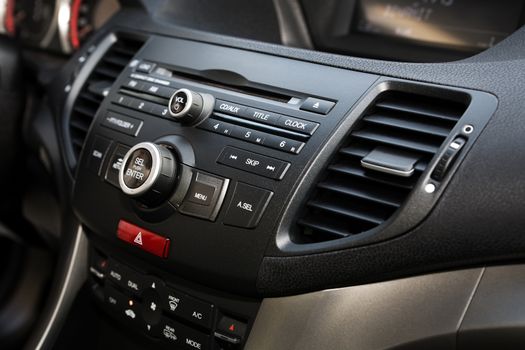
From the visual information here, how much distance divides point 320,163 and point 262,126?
98 millimetres

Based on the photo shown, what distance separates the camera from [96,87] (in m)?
1.12

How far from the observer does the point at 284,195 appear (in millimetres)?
796

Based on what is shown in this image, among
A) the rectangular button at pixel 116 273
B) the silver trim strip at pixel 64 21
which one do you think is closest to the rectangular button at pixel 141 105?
the rectangular button at pixel 116 273

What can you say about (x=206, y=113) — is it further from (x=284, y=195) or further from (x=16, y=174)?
(x=16, y=174)

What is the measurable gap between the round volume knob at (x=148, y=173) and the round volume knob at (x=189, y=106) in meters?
0.05

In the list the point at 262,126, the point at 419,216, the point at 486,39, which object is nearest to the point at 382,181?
the point at 419,216

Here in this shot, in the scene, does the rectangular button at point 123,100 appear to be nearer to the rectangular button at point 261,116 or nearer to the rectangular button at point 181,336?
the rectangular button at point 261,116

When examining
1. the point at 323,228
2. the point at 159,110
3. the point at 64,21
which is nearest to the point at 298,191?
the point at 323,228

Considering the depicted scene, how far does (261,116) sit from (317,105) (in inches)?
2.7

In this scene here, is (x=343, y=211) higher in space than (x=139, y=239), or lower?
higher

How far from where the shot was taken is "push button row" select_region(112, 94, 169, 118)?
0.95m

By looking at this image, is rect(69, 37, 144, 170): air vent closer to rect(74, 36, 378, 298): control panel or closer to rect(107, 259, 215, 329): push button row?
rect(74, 36, 378, 298): control panel

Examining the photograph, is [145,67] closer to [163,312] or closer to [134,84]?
[134,84]

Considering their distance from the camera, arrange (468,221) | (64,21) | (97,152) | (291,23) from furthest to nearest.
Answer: (64,21)
(291,23)
(97,152)
(468,221)
